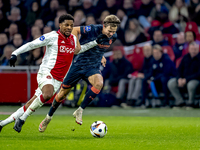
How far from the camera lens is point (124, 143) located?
18.5 feet

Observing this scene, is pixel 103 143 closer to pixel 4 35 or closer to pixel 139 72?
pixel 139 72

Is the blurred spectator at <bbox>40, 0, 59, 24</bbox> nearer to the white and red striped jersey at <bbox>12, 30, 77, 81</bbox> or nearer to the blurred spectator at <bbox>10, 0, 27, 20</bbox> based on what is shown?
the blurred spectator at <bbox>10, 0, 27, 20</bbox>

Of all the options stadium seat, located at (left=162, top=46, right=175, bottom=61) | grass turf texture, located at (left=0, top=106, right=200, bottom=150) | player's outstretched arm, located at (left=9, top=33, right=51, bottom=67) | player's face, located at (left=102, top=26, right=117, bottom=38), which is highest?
player's face, located at (left=102, top=26, right=117, bottom=38)

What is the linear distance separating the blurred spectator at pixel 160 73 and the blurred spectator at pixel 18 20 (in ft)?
18.3

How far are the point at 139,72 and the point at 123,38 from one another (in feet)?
5.16

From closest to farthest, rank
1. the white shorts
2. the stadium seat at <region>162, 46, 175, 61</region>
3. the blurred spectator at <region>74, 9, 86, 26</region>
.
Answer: the white shorts, the stadium seat at <region>162, 46, 175, 61</region>, the blurred spectator at <region>74, 9, 86, 26</region>

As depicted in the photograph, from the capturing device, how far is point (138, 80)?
1295 centimetres

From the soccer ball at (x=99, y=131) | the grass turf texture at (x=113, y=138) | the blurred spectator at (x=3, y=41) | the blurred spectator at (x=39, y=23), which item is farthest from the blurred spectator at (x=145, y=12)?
the soccer ball at (x=99, y=131)

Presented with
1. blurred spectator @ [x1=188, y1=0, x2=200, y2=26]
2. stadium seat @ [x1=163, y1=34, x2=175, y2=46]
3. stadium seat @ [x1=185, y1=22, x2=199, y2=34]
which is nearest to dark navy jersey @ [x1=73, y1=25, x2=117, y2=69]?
stadium seat @ [x1=185, y1=22, x2=199, y2=34]

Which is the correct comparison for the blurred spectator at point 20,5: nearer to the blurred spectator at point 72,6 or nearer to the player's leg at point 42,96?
the blurred spectator at point 72,6

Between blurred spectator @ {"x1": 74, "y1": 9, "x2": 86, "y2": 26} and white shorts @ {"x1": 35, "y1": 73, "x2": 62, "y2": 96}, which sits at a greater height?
blurred spectator @ {"x1": 74, "y1": 9, "x2": 86, "y2": 26}

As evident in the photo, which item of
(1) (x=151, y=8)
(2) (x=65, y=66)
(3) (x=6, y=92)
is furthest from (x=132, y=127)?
(1) (x=151, y=8)

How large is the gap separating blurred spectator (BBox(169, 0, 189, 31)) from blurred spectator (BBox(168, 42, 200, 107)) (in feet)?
5.79

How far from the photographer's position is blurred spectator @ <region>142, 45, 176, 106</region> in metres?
12.6
